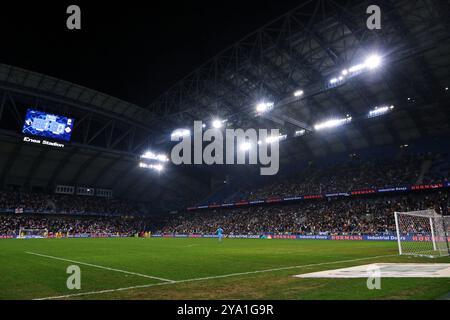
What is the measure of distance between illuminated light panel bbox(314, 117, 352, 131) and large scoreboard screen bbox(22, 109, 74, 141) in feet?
105

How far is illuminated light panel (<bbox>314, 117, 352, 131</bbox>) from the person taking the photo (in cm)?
3997

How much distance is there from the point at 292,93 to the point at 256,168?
33.5 meters

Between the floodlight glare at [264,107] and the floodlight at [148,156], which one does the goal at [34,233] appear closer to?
the floodlight at [148,156]

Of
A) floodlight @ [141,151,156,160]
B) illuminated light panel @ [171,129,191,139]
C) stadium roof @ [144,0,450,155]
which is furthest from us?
floodlight @ [141,151,156,160]

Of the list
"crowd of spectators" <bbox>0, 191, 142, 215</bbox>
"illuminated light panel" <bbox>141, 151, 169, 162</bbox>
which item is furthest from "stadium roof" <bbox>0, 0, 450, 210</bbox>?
"crowd of spectators" <bbox>0, 191, 142, 215</bbox>

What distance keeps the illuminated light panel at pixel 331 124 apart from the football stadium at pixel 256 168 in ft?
0.92

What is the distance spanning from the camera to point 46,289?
719 centimetres

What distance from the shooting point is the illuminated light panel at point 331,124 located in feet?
131

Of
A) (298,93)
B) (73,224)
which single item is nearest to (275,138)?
(298,93)

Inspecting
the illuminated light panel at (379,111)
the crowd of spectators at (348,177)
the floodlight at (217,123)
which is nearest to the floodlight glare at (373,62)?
the illuminated light panel at (379,111)

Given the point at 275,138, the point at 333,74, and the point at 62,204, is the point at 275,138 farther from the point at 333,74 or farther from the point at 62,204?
the point at 62,204

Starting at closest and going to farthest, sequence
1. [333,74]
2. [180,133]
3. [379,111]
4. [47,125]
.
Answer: [333,74]
[379,111]
[47,125]
[180,133]

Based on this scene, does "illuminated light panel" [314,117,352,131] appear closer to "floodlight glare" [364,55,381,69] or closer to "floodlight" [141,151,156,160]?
"floodlight glare" [364,55,381,69]

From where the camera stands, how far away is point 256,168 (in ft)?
213
